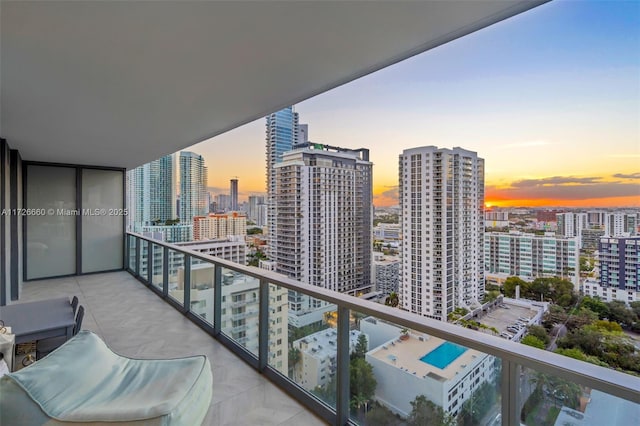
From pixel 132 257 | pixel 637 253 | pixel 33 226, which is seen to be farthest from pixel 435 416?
pixel 33 226

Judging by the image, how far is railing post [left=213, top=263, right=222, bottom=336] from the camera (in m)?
3.88

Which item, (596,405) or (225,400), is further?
(225,400)

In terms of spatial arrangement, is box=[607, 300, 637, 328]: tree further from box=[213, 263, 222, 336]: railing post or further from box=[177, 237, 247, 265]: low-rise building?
box=[177, 237, 247, 265]: low-rise building

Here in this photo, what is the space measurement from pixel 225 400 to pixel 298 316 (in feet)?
2.98

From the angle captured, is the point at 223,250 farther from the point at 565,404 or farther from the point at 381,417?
the point at 565,404

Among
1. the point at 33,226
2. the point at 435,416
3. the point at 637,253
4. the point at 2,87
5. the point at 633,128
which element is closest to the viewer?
the point at 435,416

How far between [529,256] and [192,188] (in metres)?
9.58

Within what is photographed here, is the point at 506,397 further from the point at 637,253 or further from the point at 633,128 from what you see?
the point at 633,128

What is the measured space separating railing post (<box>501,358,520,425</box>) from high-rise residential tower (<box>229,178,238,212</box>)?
25.6 feet

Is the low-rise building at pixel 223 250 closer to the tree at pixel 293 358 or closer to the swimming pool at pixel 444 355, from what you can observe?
the tree at pixel 293 358

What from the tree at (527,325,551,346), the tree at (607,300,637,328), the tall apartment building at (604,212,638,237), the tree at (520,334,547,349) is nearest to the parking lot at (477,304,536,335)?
the tree at (527,325,551,346)

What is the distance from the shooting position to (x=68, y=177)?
7.28m

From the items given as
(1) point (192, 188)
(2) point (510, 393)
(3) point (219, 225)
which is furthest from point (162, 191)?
(2) point (510, 393)

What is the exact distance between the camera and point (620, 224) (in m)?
2.12
